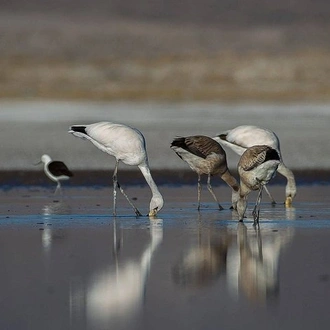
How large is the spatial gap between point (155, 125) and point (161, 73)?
1847 cm

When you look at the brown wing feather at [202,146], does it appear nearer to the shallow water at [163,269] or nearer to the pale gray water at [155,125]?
the shallow water at [163,269]

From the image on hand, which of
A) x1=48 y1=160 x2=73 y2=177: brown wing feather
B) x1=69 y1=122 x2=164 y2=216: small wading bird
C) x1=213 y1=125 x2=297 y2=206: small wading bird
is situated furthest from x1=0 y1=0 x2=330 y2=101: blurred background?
x1=69 y1=122 x2=164 y2=216: small wading bird

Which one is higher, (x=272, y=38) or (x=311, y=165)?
(x=272, y=38)

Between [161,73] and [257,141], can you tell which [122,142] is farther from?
[161,73]

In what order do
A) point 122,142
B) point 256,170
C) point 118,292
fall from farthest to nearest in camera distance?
point 122,142 → point 256,170 → point 118,292

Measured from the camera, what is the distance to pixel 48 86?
44000mm

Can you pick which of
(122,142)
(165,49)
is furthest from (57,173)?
(165,49)

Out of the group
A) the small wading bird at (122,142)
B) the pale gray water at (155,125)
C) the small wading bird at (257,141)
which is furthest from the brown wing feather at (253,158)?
the pale gray water at (155,125)

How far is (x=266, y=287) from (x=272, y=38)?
5386 cm

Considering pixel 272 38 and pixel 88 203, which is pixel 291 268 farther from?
pixel 272 38

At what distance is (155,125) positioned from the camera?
29406 mm

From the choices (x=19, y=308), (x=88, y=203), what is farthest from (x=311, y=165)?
(x=19, y=308)

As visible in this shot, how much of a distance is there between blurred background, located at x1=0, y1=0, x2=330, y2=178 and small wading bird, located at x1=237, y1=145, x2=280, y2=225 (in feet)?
22.8

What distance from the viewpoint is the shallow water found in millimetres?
8203
